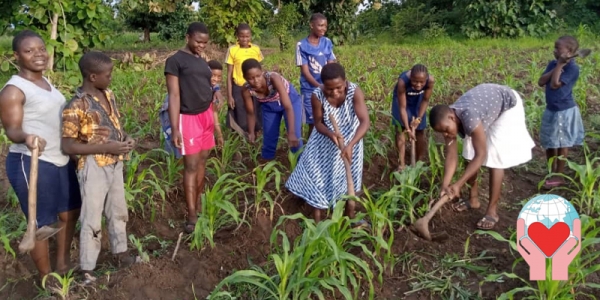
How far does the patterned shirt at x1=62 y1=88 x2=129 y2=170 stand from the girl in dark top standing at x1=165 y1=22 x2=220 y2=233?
18.8 inches

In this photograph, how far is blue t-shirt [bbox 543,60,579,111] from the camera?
13.5 feet

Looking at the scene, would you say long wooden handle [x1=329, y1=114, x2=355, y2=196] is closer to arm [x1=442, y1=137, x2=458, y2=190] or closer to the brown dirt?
the brown dirt

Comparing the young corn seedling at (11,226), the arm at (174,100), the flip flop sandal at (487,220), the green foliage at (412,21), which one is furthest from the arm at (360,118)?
the green foliage at (412,21)

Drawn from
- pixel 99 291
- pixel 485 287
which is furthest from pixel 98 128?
pixel 485 287

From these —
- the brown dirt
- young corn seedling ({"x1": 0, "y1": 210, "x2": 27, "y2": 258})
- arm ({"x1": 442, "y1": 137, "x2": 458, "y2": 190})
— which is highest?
arm ({"x1": 442, "y1": 137, "x2": 458, "y2": 190})

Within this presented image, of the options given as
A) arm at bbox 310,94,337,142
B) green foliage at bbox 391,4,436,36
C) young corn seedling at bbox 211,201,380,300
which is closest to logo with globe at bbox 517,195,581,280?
young corn seedling at bbox 211,201,380,300

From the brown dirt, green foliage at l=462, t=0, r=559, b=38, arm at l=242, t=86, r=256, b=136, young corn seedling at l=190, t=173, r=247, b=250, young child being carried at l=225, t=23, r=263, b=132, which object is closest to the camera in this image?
the brown dirt

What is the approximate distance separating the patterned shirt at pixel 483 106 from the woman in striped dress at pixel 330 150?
629 mm

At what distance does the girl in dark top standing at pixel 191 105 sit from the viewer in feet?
11.1

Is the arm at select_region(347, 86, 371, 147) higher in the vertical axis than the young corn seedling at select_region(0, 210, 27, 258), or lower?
higher

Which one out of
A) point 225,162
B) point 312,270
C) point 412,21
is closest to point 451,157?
point 312,270

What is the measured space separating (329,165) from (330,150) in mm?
106

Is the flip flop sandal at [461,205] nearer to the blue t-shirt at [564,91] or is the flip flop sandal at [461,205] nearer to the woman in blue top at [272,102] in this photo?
the blue t-shirt at [564,91]

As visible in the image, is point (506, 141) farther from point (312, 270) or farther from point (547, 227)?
point (312, 270)
